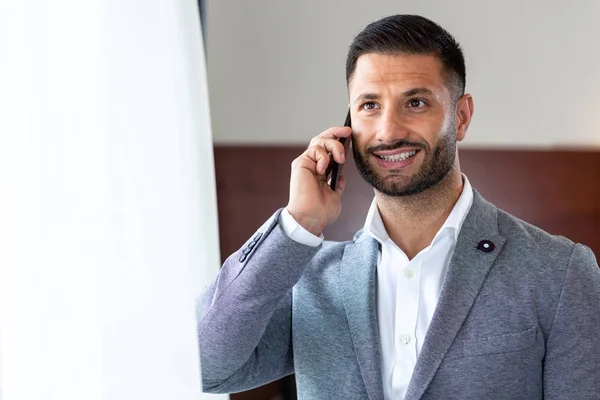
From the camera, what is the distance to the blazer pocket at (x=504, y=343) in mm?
1087

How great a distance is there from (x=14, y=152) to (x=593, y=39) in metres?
2.21

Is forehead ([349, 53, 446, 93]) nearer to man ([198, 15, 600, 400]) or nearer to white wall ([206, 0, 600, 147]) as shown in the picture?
man ([198, 15, 600, 400])

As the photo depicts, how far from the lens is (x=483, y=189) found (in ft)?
8.44

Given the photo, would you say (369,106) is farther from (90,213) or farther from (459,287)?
(90,213)

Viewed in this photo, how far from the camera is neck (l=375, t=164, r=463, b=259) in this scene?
122 centimetres

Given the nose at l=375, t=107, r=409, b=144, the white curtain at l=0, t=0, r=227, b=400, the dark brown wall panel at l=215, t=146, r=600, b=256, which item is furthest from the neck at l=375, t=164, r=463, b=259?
the dark brown wall panel at l=215, t=146, r=600, b=256

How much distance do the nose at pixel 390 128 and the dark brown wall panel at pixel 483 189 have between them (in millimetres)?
1402

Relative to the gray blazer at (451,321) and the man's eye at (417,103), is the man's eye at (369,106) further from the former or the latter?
the gray blazer at (451,321)

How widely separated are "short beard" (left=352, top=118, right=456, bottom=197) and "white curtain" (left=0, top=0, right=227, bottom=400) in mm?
298

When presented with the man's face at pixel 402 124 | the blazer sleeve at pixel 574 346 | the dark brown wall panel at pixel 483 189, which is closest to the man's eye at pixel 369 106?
the man's face at pixel 402 124

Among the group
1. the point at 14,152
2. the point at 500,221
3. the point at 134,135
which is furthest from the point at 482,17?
the point at 14,152

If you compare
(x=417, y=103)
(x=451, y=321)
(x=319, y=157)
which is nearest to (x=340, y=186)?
(x=319, y=157)

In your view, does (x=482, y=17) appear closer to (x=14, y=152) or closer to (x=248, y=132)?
(x=248, y=132)

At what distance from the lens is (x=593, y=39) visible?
8.35 feet
